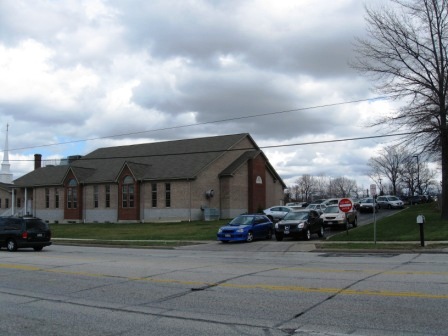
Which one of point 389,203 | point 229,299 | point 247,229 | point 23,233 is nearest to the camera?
point 229,299

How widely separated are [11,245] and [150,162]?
26.9 meters

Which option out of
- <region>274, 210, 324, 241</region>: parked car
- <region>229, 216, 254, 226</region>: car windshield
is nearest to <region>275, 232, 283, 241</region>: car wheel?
<region>274, 210, 324, 241</region>: parked car

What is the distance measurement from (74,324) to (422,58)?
94.2ft

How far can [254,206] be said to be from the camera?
48531 millimetres

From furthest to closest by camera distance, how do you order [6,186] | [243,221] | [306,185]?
[306,185] < [6,186] < [243,221]

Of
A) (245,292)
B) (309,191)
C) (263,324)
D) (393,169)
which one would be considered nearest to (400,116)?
(245,292)

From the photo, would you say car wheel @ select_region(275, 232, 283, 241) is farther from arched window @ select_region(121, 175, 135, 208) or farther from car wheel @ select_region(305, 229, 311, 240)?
arched window @ select_region(121, 175, 135, 208)

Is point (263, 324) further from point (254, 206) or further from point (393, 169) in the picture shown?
point (393, 169)

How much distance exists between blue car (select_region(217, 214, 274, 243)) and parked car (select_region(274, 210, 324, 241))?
1.15m

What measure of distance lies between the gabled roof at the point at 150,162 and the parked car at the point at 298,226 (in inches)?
638

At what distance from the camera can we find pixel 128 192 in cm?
4691

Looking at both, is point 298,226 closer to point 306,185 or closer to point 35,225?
point 35,225

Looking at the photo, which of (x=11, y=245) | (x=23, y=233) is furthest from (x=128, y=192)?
(x=23, y=233)

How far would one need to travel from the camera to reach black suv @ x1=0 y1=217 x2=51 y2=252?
22531 mm
